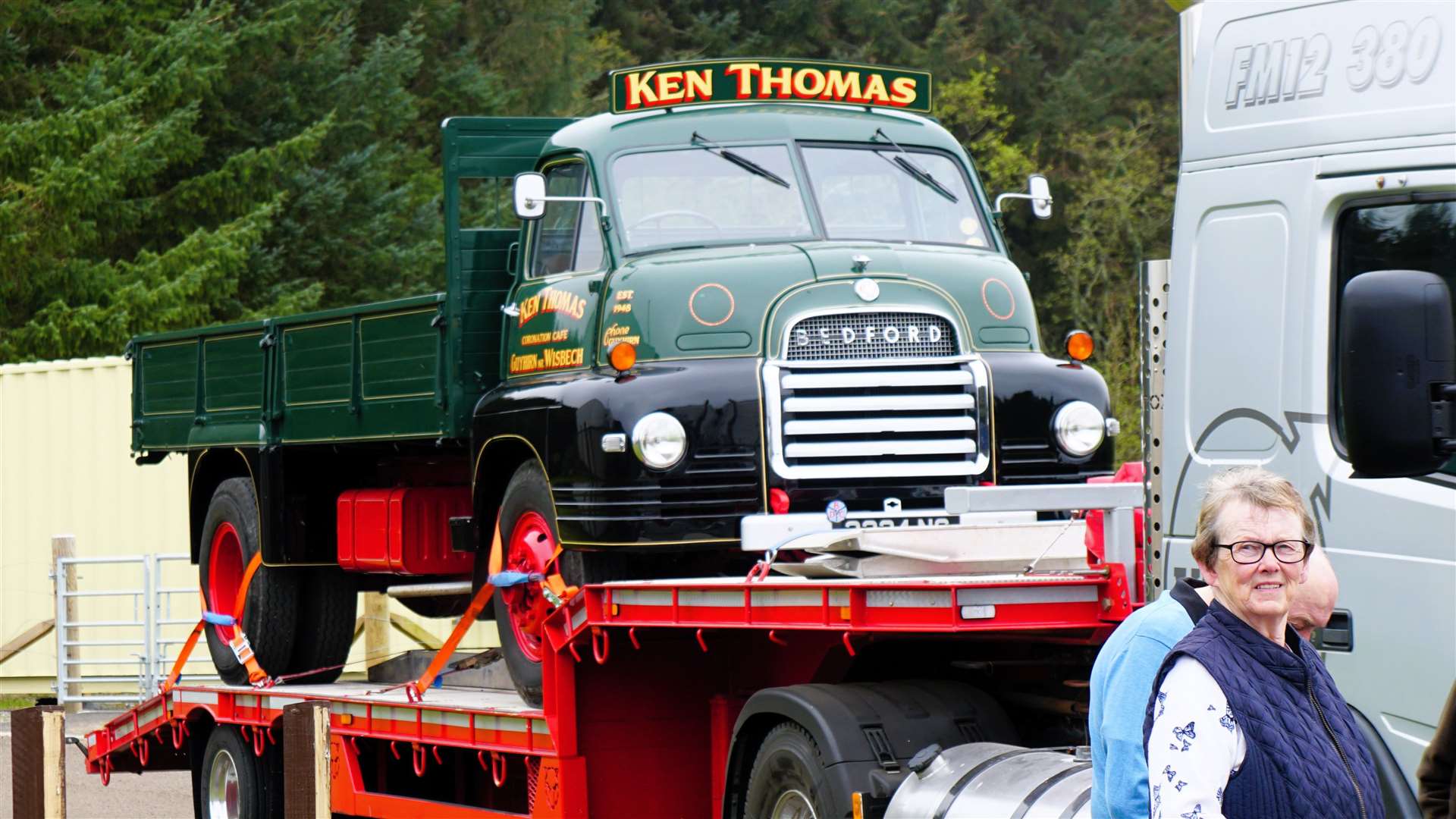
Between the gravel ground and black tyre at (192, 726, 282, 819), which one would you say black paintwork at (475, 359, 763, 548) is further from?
the gravel ground

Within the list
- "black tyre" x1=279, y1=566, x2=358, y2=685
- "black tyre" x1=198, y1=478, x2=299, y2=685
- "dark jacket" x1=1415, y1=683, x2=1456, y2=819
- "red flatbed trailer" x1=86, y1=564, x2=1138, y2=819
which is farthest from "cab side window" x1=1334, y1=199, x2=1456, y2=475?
"black tyre" x1=279, y1=566, x2=358, y2=685

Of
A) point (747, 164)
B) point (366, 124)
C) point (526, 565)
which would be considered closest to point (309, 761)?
point (526, 565)

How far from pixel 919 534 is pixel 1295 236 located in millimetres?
1903

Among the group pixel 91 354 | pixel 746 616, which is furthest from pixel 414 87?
pixel 746 616

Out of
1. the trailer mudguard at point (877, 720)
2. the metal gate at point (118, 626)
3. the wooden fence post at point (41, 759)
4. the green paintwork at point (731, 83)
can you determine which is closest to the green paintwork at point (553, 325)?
the green paintwork at point (731, 83)

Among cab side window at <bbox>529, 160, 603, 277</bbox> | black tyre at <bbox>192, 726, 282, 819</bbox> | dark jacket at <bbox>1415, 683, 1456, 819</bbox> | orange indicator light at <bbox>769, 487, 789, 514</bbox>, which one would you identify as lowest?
black tyre at <bbox>192, 726, 282, 819</bbox>

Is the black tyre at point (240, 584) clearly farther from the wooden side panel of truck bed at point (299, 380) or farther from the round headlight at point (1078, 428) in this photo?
the round headlight at point (1078, 428)

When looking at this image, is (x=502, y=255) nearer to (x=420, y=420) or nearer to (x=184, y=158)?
(x=420, y=420)

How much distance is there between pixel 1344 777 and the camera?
11.4 feet

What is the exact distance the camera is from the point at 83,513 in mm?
21734

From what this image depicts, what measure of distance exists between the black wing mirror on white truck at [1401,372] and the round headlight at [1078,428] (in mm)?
4289

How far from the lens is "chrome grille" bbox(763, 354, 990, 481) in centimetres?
841

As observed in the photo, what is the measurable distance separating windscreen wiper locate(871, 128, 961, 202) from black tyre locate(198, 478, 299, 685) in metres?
4.42

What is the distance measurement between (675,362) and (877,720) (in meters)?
2.35
